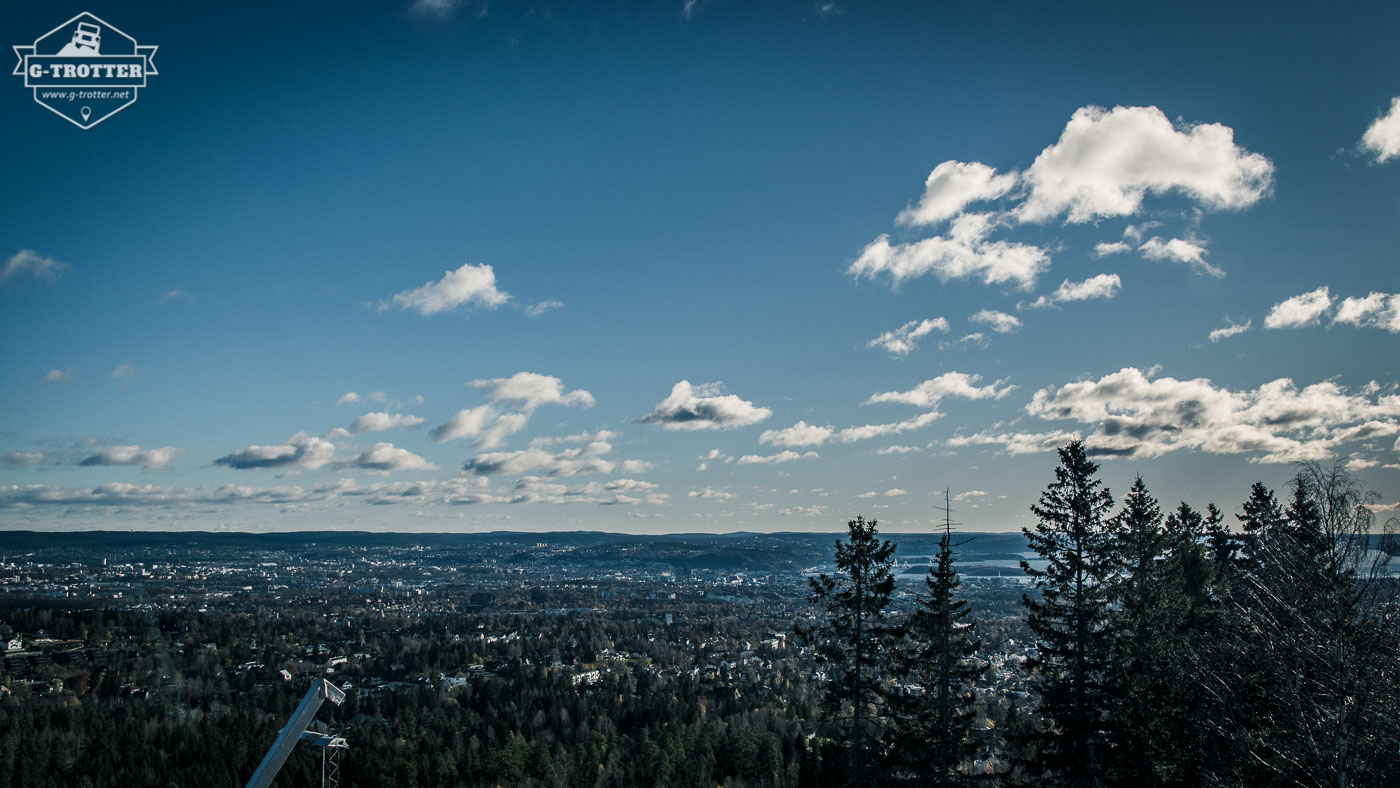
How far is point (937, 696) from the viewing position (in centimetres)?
2239

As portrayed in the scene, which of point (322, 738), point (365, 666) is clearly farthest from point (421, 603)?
point (322, 738)

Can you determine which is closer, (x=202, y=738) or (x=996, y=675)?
(x=202, y=738)

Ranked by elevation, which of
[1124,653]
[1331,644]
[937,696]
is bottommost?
[937,696]

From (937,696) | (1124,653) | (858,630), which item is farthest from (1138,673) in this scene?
(858,630)

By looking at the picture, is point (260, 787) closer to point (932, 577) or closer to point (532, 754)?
point (932, 577)

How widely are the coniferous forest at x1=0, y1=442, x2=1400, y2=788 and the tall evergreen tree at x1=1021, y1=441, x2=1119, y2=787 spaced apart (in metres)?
0.08

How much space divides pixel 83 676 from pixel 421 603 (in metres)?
102

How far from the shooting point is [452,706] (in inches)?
3236

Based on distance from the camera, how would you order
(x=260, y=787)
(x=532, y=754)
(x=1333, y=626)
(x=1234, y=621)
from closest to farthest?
(x=1333, y=626) < (x=260, y=787) < (x=1234, y=621) < (x=532, y=754)

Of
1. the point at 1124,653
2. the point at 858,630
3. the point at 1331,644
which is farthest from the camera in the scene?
the point at 858,630

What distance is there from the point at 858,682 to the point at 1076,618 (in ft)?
21.5

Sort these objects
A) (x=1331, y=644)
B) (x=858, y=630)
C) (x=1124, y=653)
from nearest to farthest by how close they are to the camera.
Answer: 1. (x=1331, y=644)
2. (x=1124, y=653)
3. (x=858, y=630)

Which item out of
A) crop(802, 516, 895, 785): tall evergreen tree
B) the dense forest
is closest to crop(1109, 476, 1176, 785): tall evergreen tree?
the dense forest

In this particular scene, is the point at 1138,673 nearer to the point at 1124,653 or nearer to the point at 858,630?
the point at 1124,653
